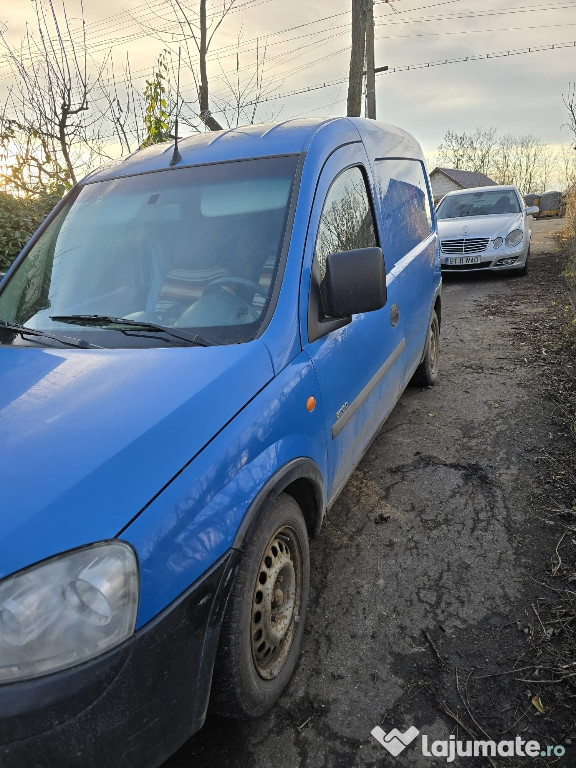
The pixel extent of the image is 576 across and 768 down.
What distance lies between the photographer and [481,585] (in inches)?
99.0

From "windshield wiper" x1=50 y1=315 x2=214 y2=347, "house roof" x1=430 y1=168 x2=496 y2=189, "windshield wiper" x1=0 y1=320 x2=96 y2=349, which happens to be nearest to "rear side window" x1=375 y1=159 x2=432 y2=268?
"windshield wiper" x1=50 y1=315 x2=214 y2=347

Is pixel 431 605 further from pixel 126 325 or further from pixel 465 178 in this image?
pixel 465 178

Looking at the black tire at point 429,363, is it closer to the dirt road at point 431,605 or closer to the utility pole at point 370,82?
the dirt road at point 431,605

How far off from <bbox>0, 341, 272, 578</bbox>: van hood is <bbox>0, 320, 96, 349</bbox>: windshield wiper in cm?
5

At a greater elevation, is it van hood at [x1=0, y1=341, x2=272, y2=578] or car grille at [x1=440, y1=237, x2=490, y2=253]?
car grille at [x1=440, y1=237, x2=490, y2=253]

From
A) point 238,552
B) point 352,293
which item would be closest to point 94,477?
point 238,552

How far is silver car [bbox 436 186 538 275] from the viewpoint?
9.73m

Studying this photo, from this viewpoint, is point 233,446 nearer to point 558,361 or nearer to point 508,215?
point 558,361

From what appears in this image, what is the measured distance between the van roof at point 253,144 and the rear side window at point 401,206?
28 centimetres

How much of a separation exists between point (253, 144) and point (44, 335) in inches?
51.7

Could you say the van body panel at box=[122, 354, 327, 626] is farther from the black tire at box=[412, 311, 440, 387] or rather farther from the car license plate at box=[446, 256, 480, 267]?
the car license plate at box=[446, 256, 480, 267]

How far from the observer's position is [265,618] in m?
1.86

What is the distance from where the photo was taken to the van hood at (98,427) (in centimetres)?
129

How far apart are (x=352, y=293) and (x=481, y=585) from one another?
1.52 meters
